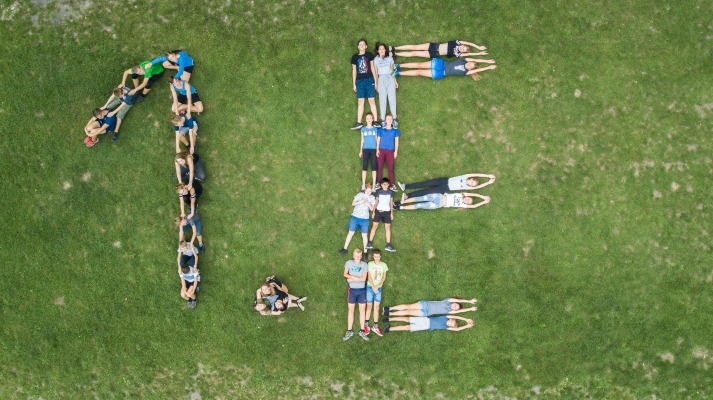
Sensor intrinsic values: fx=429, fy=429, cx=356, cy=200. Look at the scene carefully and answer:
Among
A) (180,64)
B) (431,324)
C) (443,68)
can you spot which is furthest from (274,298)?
(443,68)

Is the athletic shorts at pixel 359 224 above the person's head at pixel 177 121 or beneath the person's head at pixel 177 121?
beneath

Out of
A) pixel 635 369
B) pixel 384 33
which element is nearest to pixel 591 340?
pixel 635 369

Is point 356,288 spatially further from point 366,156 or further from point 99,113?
point 99,113

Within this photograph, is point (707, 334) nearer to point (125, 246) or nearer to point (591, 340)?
point (591, 340)

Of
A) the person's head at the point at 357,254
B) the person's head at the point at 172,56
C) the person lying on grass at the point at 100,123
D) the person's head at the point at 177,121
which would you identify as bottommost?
the person's head at the point at 357,254

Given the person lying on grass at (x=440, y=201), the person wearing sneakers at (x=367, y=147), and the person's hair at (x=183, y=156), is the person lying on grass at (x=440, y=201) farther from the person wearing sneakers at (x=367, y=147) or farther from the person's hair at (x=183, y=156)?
the person's hair at (x=183, y=156)

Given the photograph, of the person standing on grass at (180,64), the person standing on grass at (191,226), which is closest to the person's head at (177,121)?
the person standing on grass at (180,64)

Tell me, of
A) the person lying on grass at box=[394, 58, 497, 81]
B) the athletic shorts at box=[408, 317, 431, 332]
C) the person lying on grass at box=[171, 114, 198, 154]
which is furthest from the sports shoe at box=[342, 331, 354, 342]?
the person lying on grass at box=[394, 58, 497, 81]
